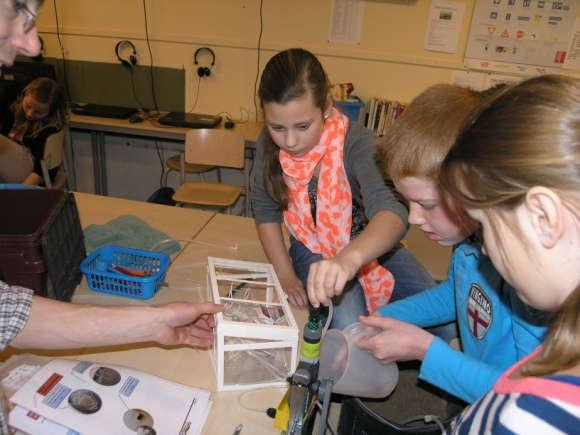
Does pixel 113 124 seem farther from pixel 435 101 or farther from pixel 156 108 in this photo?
pixel 435 101

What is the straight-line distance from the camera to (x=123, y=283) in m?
1.21

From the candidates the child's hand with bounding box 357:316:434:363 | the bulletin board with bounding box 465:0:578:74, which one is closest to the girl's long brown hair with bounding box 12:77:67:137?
the child's hand with bounding box 357:316:434:363

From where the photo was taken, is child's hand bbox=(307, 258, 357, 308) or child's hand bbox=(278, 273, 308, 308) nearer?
child's hand bbox=(307, 258, 357, 308)

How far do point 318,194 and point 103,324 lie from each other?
0.83 meters

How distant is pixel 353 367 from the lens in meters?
0.96

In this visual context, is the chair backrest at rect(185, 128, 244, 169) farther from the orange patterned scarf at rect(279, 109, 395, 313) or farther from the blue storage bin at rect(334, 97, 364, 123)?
the orange patterned scarf at rect(279, 109, 395, 313)

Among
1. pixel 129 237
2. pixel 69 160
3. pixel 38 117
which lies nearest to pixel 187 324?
pixel 129 237

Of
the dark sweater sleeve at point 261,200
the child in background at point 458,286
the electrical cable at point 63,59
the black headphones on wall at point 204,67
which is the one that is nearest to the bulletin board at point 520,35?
the black headphones on wall at point 204,67

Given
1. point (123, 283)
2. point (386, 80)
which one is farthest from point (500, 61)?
point (123, 283)

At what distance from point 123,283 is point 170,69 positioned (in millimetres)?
2765

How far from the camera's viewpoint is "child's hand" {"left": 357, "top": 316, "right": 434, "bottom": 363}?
3.21 feet

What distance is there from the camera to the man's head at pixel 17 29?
2.16ft

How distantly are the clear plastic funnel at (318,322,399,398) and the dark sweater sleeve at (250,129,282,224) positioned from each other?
0.67m

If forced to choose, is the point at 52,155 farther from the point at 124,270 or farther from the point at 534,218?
the point at 534,218
